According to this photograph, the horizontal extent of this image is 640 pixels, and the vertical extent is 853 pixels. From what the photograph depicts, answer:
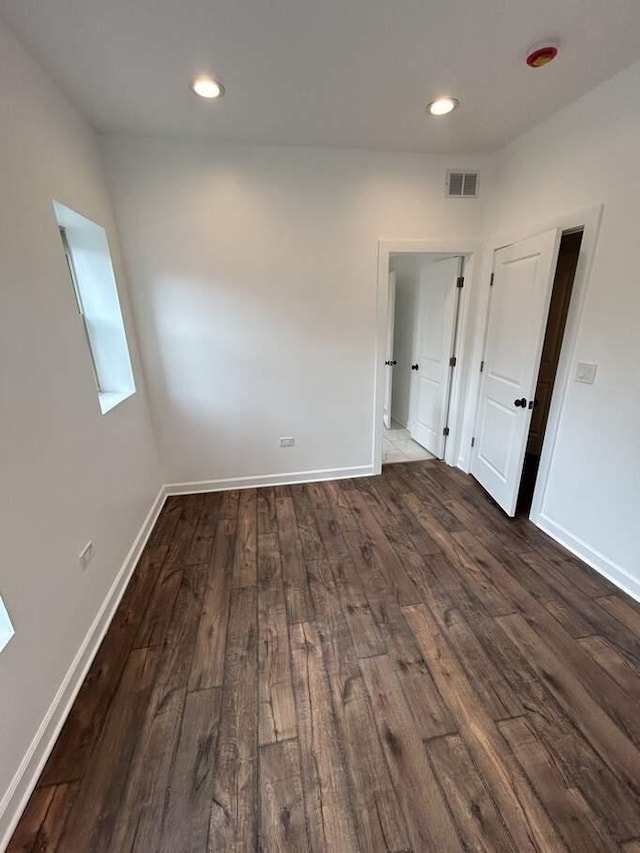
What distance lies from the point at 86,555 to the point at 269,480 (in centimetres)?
172

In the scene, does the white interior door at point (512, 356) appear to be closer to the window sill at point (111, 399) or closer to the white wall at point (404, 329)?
the white wall at point (404, 329)

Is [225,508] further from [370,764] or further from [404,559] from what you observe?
[370,764]

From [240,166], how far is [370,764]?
347 cm

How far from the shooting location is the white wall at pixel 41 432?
1.25m

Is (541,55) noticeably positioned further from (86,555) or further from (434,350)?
(86,555)

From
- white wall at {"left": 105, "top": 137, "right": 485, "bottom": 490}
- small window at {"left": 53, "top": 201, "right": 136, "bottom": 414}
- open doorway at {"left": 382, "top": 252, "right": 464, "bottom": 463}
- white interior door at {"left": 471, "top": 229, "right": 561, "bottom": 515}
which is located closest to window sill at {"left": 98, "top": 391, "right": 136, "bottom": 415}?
small window at {"left": 53, "top": 201, "right": 136, "bottom": 414}

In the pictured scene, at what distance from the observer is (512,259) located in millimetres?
2592

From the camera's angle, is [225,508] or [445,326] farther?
[445,326]

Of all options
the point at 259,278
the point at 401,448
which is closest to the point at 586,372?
the point at 401,448

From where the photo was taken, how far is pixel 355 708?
1.42m

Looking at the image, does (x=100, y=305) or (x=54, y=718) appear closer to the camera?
(x=54, y=718)

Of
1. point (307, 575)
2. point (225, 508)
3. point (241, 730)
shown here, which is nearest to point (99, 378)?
point (225, 508)

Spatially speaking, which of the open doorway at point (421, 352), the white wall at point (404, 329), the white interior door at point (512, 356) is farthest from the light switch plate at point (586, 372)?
the white wall at point (404, 329)

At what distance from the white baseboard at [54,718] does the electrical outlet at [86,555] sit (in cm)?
29
